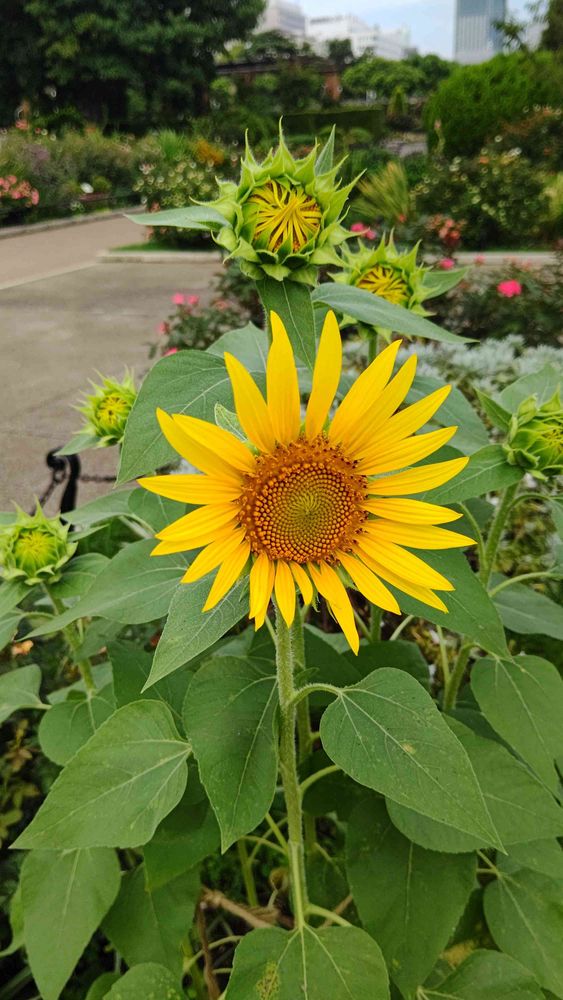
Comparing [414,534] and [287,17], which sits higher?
[287,17]

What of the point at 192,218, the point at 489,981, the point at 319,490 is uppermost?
the point at 192,218

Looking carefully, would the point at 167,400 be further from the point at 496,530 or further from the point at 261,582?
the point at 496,530

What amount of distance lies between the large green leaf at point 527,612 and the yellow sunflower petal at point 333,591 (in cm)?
39

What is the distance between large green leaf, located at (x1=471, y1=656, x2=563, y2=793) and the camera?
2.60 ft

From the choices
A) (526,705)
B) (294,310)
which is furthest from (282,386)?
(526,705)

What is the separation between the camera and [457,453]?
824 millimetres

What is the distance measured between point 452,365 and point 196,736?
2448 mm

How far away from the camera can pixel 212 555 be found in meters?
0.58

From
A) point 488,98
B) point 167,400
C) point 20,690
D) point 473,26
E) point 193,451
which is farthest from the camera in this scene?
point 473,26

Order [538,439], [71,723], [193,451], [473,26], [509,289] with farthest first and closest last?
[473,26] → [509,289] → [71,723] → [538,439] → [193,451]

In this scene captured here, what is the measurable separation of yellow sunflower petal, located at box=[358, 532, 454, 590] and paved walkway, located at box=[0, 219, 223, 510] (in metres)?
1.45

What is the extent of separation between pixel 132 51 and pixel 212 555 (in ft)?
75.2

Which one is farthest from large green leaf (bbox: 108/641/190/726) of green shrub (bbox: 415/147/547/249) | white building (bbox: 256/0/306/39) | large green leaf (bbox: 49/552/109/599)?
white building (bbox: 256/0/306/39)

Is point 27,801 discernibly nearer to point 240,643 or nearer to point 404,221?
point 240,643
